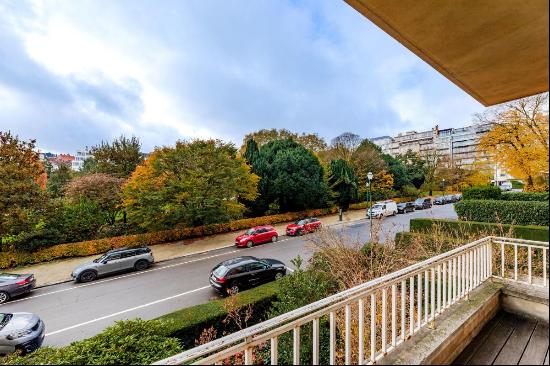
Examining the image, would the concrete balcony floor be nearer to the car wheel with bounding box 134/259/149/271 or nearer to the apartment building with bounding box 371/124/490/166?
the car wheel with bounding box 134/259/149/271

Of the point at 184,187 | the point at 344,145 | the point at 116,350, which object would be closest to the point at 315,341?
the point at 116,350

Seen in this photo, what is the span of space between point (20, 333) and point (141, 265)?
606cm

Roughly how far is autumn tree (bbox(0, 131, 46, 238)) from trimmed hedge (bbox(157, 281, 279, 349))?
11.6m

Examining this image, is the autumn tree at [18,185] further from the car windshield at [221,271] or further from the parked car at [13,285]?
the car windshield at [221,271]

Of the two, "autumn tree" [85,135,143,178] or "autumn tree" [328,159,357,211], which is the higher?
"autumn tree" [85,135,143,178]

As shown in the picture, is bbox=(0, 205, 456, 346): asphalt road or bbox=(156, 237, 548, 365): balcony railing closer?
bbox=(156, 237, 548, 365): balcony railing

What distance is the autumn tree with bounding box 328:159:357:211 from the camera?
24641mm

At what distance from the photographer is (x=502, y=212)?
878 cm

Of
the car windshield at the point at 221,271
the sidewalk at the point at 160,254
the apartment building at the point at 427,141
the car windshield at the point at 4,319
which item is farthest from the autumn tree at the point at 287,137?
the apartment building at the point at 427,141

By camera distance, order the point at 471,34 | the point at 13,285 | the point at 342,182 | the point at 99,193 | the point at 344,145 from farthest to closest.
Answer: the point at 344,145, the point at 342,182, the point at 99,193, the point at 13,285, the point at 471,34

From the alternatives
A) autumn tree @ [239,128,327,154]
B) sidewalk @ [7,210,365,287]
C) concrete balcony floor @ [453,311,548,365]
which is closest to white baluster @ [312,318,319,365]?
concrete balcony floor @ [453,311,548,365]

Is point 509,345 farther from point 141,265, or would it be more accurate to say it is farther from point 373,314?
point 141,265

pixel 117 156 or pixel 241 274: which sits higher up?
pixel 117 156

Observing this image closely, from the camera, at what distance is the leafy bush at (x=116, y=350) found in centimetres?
292
